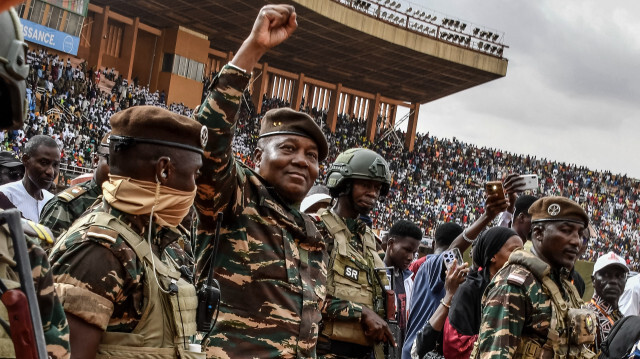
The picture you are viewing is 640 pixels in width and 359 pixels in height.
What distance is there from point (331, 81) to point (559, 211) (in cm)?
3521

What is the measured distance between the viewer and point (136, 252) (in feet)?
8.06

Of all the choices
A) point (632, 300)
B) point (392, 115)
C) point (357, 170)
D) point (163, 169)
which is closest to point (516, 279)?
point (357, 170)

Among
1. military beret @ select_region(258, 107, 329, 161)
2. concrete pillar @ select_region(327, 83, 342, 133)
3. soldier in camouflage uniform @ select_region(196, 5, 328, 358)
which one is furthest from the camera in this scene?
concrete pillar @ select_region(327, 83, 342, 133)

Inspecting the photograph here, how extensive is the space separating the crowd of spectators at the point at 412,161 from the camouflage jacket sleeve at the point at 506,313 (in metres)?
18.7

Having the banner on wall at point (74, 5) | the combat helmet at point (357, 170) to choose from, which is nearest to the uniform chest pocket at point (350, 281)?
the combat helmet at point (357, 170)

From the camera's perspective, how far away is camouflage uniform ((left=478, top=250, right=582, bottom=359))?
3.94 m

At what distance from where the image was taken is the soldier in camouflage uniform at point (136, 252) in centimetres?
227

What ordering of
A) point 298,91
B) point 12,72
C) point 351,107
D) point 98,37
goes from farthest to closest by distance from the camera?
point 351,107
point 298,91
point 98,37
point 12,72

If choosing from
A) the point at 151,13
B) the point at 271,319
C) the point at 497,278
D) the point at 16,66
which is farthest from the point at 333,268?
the point at 151,13

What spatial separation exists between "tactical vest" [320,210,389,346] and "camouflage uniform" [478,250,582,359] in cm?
62

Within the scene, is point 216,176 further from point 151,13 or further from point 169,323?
point 151,13

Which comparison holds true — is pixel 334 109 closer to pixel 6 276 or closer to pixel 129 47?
pixel 129 47

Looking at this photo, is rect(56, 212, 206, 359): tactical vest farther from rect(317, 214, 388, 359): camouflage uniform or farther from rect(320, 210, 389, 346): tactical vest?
rect(320, 210, 389, 346): tactical vest

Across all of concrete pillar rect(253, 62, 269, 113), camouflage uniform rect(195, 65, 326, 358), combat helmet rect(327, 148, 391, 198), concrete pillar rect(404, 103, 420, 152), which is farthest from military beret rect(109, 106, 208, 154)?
concrete pillar rect(404, 103, 420, 152)
